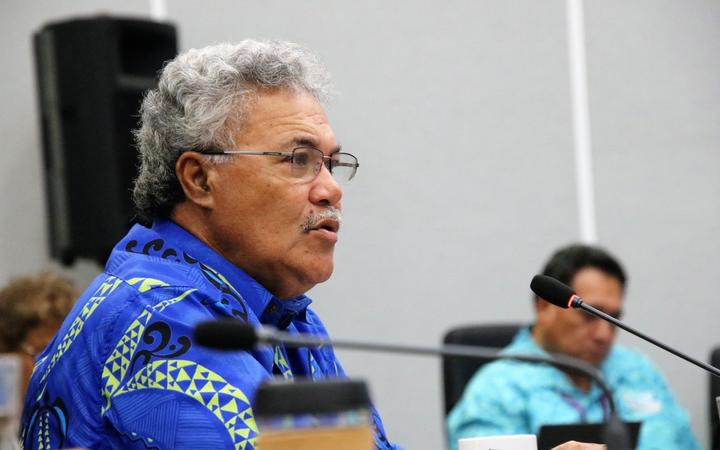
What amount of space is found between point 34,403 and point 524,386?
1.78 metres

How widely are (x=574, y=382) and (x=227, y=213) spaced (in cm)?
171

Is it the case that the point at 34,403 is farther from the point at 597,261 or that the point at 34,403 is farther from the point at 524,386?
the point at 597,261

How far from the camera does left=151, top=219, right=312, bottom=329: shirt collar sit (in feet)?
5.64

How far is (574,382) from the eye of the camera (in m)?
Answer: 3.22

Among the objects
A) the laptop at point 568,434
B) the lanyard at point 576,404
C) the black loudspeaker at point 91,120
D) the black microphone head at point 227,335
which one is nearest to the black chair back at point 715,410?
the lanyard at point 576,404

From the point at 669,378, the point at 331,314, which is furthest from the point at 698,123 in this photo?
the point at 331,314

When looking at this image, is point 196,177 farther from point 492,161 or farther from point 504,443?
point 492,161

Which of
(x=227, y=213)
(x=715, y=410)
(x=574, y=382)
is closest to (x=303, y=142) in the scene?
(x=227, y=213)

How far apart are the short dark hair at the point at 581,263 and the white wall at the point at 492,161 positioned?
0.88 meters

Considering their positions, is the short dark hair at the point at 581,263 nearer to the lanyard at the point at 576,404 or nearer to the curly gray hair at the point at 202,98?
the lanyard at the point at 576,404

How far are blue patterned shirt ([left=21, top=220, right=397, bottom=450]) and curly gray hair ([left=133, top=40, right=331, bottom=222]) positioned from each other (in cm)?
11

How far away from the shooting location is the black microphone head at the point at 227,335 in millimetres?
1033

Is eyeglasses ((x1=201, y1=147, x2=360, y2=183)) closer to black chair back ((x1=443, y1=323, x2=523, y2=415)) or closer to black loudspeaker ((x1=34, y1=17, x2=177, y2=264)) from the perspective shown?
black chair back ((x1=443, y1=323, x2=523, y2=415))

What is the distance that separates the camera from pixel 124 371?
146 cm
